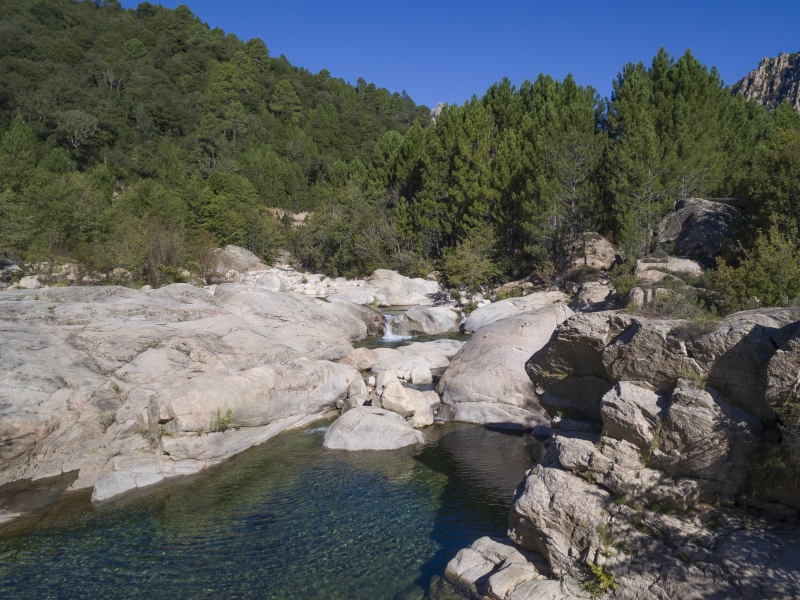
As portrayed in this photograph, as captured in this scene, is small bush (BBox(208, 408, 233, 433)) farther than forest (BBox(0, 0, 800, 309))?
No

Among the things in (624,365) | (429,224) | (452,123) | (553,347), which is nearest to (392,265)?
(429,224)

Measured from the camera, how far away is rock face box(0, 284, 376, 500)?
13.2 m

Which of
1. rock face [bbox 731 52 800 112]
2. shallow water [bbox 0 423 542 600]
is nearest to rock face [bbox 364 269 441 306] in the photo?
shallow water [bbox 0 423 542 600]

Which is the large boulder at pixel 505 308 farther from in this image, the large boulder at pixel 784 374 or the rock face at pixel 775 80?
the rock face at pixel 775 80

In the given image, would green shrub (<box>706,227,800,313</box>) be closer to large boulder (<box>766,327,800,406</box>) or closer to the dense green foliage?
large boulder (<box>766,327,800,406</box>)

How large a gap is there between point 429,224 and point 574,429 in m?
36.3

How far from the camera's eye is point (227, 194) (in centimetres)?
6112

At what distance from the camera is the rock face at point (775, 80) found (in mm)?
119125

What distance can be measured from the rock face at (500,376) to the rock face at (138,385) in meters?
3.85

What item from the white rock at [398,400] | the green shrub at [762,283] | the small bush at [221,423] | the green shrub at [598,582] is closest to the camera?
the green shrub at [598,582]

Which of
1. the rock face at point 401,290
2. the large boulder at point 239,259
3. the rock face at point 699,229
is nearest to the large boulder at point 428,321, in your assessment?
the rock face at point 401,290

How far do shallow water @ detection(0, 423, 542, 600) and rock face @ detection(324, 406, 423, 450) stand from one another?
13.6 inches

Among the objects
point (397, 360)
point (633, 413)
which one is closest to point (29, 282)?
point (397, 360)

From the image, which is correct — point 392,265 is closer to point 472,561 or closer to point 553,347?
point 553,347
